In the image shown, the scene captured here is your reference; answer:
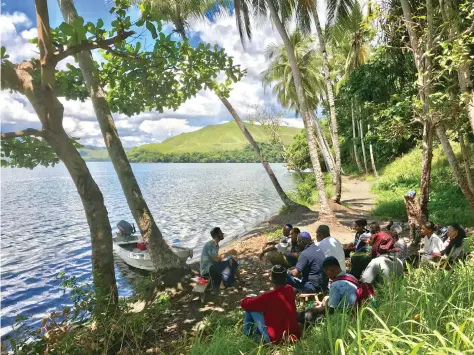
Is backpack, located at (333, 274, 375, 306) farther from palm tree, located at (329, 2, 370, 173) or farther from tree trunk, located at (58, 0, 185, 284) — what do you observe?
palm tree, located at (329, 2, 370, 173)

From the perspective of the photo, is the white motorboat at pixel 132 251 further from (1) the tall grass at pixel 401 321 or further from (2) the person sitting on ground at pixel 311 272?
(1) the tall grass at pixel 401 321

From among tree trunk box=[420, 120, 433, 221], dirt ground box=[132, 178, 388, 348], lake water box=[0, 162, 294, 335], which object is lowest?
lake water box=[0, 162, 294, 335]

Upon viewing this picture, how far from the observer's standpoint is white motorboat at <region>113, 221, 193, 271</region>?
12.0m

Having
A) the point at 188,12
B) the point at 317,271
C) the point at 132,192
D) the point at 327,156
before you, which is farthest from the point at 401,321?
the point at 327,156

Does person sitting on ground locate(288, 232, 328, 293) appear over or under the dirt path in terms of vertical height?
over

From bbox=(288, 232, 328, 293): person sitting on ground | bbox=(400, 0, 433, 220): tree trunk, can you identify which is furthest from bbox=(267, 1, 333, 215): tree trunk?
bbox=(288, 232, 328, 293): person sitting on ground

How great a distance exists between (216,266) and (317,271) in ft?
7.69

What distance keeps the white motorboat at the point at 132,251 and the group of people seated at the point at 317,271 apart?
358 centimetres

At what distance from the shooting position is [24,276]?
1308cm

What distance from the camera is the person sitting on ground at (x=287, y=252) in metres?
7.64

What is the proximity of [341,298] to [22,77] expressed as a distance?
16.9 feet

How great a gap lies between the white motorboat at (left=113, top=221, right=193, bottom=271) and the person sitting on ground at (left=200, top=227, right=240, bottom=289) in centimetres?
315

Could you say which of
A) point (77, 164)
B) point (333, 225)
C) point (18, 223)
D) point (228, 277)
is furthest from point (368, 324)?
point (18, 223)

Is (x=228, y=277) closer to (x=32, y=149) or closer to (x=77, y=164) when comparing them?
Answer: (x=77, y=164)
